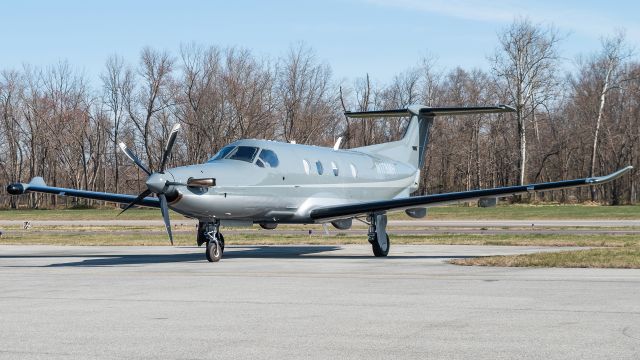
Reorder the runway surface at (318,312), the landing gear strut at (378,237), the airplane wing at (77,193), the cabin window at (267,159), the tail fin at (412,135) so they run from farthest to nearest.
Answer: the tail fin at (412,135), the airplane wing at (77,193), the landing gear strut at (378,237), the cabin window at (267,159), the runway surface at (318,312)

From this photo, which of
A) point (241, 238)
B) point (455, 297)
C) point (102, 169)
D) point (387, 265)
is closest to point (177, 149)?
point (102, 169)

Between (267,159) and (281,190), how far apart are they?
0.99 metres

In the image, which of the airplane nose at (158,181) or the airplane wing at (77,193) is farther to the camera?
the airplane wing at (77,193)

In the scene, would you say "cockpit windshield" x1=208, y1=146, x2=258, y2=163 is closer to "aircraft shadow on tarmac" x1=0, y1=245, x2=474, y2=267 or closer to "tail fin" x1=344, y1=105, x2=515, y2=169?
"aircraft shadow on tarmac" x1=0, y1=245, x2=474, y2=267

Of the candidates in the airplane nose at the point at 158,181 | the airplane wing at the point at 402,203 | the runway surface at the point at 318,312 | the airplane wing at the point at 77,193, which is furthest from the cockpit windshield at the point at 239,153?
the runway surface at the point at 318,312

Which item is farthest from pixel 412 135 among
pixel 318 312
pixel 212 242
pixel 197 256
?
pixel 318 312

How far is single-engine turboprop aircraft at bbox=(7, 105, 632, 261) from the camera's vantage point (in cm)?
2222

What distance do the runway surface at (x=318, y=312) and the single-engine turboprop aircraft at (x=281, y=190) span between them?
2024 mm

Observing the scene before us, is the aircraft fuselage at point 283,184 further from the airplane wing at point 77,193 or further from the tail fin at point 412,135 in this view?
the airplane wing at point 77,193

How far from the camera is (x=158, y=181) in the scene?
A: 21.2 meters

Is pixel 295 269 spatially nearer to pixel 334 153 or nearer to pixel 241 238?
pixel 334 153

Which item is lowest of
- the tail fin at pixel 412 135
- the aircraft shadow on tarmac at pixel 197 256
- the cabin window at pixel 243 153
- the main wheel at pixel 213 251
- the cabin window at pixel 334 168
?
the aircraft shadow on tarmac at pixel 197 256

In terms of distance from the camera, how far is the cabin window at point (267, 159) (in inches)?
964

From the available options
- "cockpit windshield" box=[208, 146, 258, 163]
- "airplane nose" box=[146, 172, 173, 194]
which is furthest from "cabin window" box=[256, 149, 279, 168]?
"airplane nose" box=[146, 172, 173, 194]
